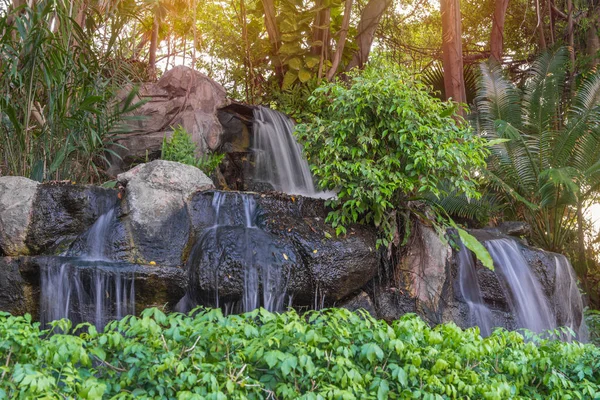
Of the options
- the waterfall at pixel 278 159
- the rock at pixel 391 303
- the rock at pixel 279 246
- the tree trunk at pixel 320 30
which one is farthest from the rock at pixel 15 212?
the tree trunk at pixel 320 30

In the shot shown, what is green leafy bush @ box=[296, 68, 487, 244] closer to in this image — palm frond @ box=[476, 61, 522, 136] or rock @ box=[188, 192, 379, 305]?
rock @ box=[188, 192, 379, 305]

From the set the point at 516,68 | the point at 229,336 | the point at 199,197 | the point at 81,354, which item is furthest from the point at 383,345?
the point at 516,68

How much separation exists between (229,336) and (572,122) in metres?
8.44

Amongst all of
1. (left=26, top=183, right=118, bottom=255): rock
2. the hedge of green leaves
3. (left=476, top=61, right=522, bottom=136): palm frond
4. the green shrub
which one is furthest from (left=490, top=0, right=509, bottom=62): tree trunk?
the hedge of green leaves

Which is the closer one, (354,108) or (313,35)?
(354,108)

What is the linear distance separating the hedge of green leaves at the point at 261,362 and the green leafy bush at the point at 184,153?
5.31m

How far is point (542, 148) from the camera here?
9594mm

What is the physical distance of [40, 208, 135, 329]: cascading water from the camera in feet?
15.9

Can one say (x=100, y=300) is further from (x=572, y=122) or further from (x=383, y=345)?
(x=572, y=122)

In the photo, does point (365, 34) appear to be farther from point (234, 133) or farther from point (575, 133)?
point (575, 133)

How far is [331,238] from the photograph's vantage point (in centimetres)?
570

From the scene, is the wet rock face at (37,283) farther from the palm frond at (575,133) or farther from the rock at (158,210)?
the palm frond at (575,133)

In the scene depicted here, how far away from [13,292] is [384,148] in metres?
3.90

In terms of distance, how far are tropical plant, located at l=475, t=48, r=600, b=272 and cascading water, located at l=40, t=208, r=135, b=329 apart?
6020 millimetres
